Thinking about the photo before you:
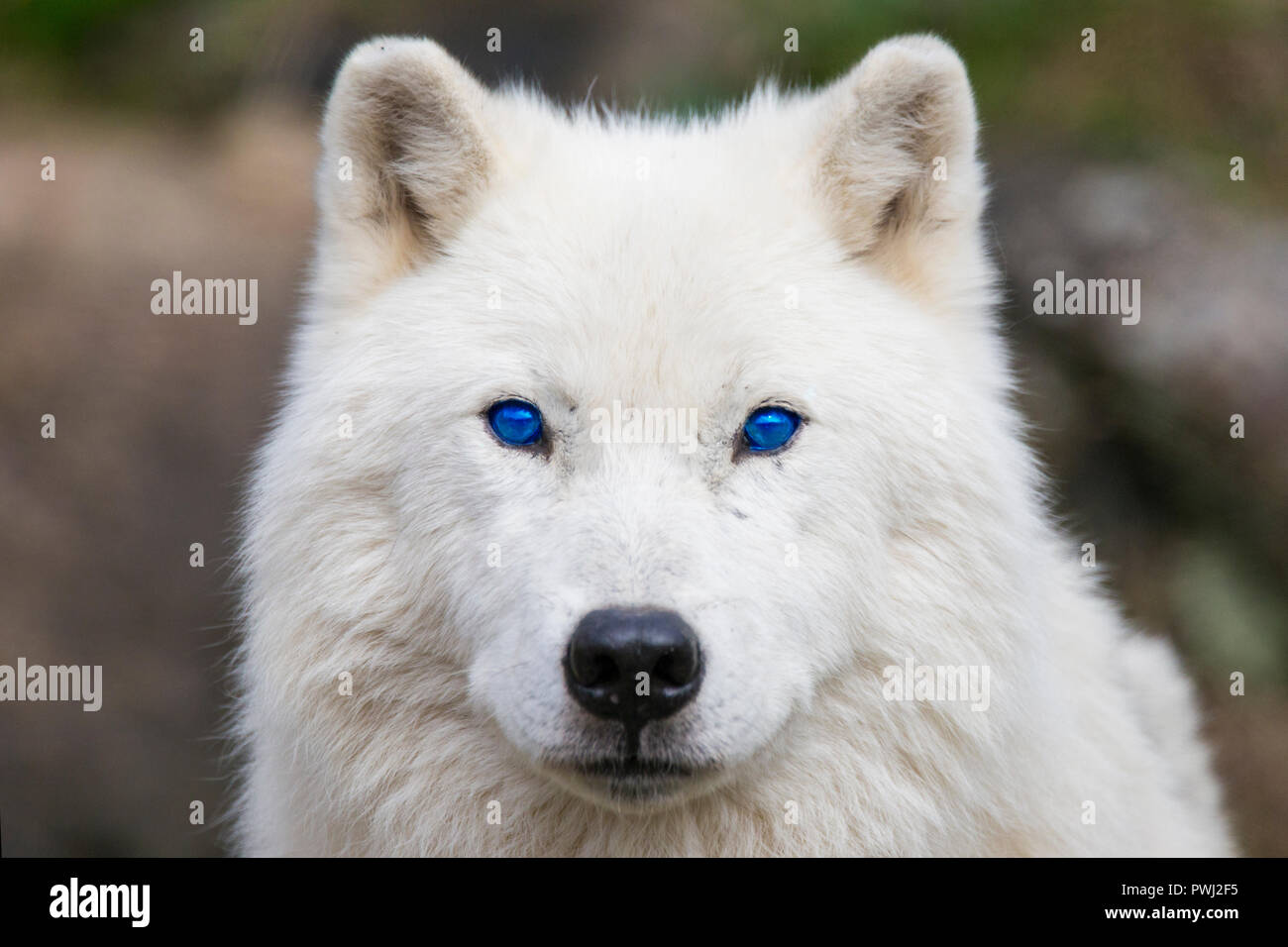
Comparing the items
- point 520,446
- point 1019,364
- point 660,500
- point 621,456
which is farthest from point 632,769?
point 1019,364

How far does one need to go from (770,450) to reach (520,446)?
686mm

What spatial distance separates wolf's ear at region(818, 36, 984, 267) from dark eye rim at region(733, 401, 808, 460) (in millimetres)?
676

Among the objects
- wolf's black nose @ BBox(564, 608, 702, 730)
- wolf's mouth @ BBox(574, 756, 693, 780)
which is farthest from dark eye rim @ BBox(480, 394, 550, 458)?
wolf's mouth @ BBox(574, 756, 693, 780)

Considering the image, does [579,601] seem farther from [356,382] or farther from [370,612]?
[356,382]

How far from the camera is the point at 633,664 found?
110 inches

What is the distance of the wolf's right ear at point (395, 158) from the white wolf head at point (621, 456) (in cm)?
1

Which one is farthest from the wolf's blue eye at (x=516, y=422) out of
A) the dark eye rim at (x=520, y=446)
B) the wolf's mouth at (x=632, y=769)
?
the wolf's mouth at (x=632, y=769)

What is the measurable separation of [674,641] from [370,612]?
1.09 metres

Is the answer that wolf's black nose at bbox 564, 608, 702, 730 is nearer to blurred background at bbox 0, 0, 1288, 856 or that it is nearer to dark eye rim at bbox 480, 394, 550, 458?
dark eye rim at bbox 480, 394, 550, 458

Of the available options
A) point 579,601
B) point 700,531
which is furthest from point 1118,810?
point 579,601

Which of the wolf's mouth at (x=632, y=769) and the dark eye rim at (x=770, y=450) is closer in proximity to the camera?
the wolf's mouth at (x=632, y=769)

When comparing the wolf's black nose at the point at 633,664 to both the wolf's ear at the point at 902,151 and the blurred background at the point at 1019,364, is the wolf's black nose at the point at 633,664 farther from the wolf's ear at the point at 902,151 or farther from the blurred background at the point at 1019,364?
the blurred background at the point at 1019,364

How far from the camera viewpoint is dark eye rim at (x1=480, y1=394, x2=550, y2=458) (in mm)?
3329

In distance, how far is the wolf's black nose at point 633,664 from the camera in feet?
9.16
